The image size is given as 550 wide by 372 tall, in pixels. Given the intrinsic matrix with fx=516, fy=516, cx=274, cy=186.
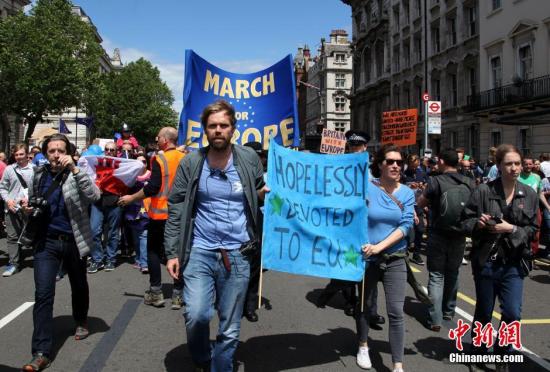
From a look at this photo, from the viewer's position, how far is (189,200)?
3.48 metres

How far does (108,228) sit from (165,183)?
9.41 ft

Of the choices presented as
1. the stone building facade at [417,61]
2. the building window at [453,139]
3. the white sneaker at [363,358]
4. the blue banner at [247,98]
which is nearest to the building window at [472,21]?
the stone building facade at [417,61]

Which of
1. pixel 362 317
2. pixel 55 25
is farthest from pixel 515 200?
pixel 55 25

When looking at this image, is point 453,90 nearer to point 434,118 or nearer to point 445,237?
point 434,118

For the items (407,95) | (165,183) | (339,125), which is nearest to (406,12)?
(407,95)

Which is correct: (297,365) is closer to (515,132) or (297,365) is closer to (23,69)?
(515,132)

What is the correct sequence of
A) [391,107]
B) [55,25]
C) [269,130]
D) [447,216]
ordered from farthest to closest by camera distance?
[391,107] → [55,25] → [269,130] → [447,216]

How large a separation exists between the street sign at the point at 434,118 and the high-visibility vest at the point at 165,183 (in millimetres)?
14530

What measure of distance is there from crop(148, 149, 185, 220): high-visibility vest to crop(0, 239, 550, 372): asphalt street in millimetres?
1104

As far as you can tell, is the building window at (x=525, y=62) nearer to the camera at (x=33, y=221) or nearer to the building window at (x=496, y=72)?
the building window at (x=496, y=72)

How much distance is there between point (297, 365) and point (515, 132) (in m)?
22.9

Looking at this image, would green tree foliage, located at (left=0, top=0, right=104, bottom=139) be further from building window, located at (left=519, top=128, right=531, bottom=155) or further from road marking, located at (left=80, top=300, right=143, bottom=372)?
road marking, located at (left=80, top=300, right=143, bottom=372)

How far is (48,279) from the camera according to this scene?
13.8 ft

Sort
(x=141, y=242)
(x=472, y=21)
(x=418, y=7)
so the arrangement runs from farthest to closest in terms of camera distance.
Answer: (x=418, y=7), (x=472, y=21), (x=141, y=242)
